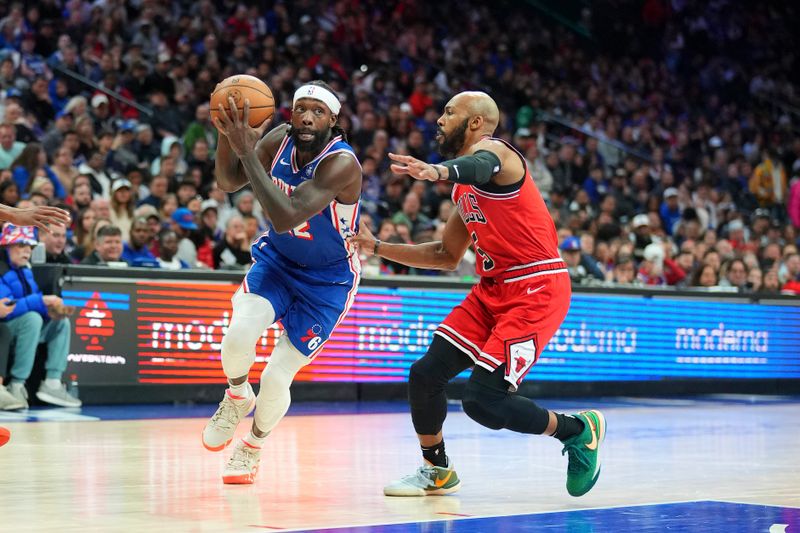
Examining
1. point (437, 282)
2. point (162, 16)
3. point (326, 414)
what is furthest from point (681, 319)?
point (162, 16)

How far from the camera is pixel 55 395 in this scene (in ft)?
38.9

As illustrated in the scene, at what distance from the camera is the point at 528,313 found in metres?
6.70

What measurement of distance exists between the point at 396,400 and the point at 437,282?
4.55 ft

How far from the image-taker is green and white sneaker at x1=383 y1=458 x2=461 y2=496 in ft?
22.4

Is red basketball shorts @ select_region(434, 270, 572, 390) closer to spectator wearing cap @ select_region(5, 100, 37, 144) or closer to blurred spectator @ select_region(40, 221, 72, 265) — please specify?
blurred spectator @ select_region(40, 221, 72, 265)

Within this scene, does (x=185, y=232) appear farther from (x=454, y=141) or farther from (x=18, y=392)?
(x=454, y=141)

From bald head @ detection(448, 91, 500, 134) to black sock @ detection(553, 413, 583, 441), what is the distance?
62.7 inches

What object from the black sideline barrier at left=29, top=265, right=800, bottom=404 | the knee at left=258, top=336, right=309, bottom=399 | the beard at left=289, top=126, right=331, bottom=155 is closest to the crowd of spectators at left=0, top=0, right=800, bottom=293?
the black sideline barrier at left=29, top=265, right=800, bottom=404

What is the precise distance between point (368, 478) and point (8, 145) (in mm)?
8282

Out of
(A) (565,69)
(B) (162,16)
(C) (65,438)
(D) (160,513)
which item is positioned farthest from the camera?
(A) (565,69)

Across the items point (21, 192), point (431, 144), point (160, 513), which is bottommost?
point (160, 513)

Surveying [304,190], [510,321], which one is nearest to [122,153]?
[304,190]

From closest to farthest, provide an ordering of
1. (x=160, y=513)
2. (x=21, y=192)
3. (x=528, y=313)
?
1. (x=160, y=513)
2. (x=528, y=313)
3. (x=21, y=192)

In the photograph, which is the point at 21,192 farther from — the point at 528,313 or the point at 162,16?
the point at 528,313
